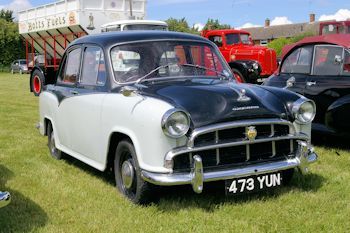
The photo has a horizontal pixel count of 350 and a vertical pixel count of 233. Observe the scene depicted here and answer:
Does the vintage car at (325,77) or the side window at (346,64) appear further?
the side window at (346,64)

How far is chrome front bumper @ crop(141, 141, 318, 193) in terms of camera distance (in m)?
3.96

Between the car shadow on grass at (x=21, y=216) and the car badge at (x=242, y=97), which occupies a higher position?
the car badge at (x=242, y=97)

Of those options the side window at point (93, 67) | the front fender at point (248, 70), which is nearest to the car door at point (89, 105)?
the side window at point (93, 67)

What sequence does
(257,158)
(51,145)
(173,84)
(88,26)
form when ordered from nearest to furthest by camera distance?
(257,158)
(173,84)
(51,145)
(88,26)

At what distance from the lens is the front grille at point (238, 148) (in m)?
4.09

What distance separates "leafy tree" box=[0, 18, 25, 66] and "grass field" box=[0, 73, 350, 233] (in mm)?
43698

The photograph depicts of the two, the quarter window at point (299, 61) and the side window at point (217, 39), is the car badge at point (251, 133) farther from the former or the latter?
the side window at point (217, 39)

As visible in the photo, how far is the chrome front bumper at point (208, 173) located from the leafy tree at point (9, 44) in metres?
45.3

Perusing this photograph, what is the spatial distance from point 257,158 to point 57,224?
1.81 m

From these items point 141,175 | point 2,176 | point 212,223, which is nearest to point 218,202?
point 212,223

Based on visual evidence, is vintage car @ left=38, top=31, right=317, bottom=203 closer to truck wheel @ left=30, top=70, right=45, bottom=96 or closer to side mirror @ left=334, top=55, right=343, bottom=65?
side mirror @ left=334, top=55, right=343, bottom=65

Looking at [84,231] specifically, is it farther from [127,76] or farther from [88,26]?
[88,26]

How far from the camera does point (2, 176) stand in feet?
18.8

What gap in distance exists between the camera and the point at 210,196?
4.69 meters
